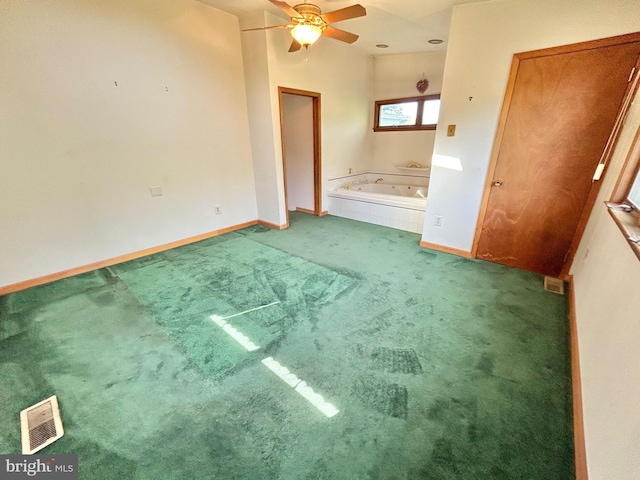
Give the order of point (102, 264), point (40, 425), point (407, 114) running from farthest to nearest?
point (407, 114) → point (102, 264) → point (40, 425)

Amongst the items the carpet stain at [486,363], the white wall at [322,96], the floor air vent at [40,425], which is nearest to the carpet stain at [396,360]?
the carpet stain at [486,363]

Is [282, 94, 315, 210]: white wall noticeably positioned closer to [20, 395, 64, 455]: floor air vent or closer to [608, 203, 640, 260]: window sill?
[608, 203, 640, 260]: window sill

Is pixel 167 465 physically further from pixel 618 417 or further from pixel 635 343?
pixel 635 343

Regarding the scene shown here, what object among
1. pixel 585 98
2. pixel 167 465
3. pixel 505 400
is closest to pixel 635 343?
pixel 505 400

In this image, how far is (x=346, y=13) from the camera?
2.16m

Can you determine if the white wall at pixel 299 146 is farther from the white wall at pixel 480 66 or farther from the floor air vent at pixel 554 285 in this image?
the floor air vent at pixel 554 285

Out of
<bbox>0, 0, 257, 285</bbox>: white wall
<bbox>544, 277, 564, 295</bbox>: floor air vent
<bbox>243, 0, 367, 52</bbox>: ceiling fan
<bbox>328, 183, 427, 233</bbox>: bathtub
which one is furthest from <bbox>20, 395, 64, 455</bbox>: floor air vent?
<bbox>328, 183, 427, 233</bbox>: bathtub

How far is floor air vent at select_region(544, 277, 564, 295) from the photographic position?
2.43m

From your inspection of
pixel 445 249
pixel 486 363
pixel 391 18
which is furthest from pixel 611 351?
pixel 391 18

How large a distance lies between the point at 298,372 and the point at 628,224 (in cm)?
206

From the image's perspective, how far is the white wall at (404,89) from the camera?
450cm

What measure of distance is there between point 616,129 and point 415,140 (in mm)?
3032

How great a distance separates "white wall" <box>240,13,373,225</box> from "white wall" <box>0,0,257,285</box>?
45cm

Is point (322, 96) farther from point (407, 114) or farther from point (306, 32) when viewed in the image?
point (306, 32)
